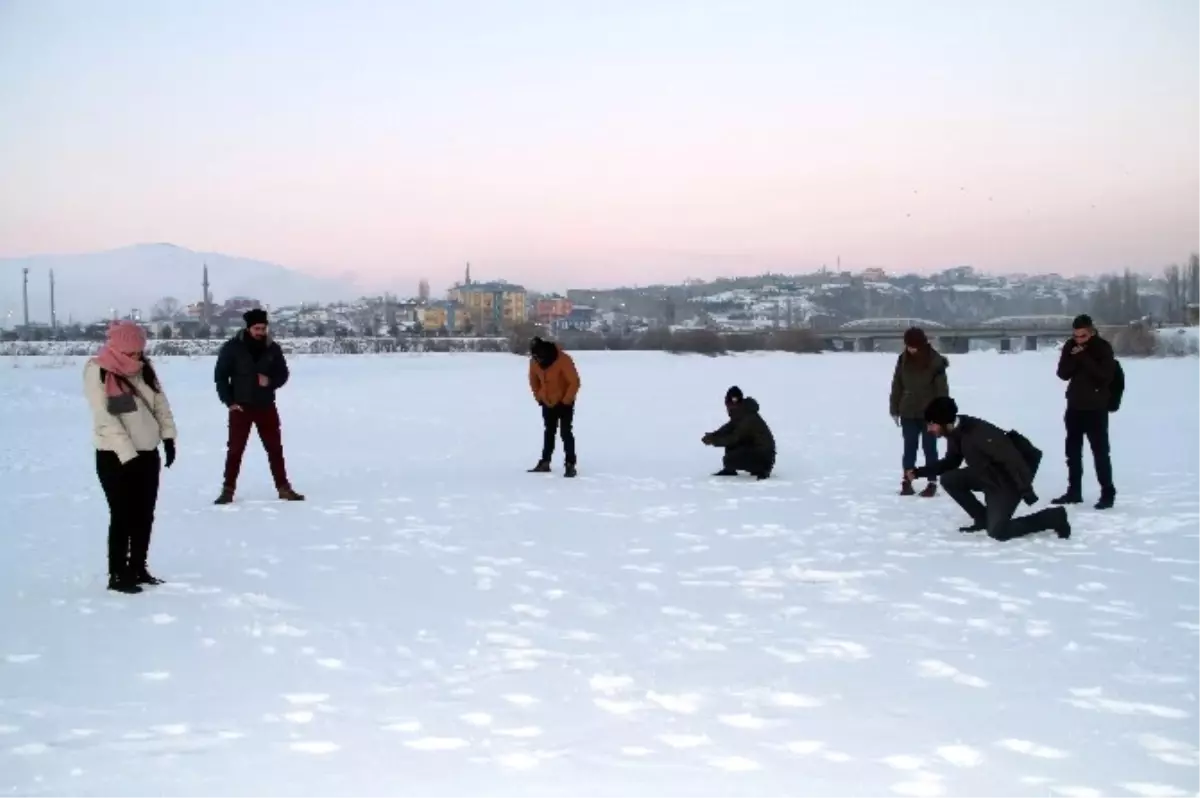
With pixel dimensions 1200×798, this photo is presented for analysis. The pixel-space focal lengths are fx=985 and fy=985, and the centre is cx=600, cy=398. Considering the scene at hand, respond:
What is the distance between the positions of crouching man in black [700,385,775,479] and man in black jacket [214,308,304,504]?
14.5ft

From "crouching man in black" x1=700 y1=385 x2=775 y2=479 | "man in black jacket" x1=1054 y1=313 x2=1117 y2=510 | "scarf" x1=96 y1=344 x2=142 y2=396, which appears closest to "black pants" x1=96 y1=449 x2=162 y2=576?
"scarf" x1=96 y1=344 x2=142 y2=396

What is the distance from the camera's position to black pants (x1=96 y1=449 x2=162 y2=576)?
5773mm

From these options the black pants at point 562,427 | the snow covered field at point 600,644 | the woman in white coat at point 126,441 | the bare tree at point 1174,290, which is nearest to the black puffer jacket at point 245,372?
the snow covered field at point 600,644

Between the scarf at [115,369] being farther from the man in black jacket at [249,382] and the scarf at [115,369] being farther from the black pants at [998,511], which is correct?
the black pants at [998,511]

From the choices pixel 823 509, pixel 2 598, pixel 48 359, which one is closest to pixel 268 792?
pixel 2 598

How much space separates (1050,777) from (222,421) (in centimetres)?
1800

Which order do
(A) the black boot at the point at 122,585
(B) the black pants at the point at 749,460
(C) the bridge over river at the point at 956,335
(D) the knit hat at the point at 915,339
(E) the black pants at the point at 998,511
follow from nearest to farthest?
(A) the black boot at the point at 122,585 → (E) the black pants at the point at 998,511 → (D) the knit hat at the point at 915,339 → (B) the black pants at the point at 749,460 → (C) the bridge over river at the point at 956,335

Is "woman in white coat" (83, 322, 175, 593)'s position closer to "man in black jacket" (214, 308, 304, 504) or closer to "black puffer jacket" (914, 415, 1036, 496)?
"man in black jacket" (214, 308, 304, 504)

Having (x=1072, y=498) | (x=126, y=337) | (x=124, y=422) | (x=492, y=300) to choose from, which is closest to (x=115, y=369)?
(x=126, y=337)

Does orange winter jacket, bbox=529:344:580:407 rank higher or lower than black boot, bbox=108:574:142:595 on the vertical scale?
higher

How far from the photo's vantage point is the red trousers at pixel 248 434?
8789 millimetres

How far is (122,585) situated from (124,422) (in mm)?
973

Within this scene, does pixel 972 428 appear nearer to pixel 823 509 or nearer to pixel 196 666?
pixel 823 509

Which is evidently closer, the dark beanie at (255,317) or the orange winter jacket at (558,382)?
the dark beanie at (255,317)
